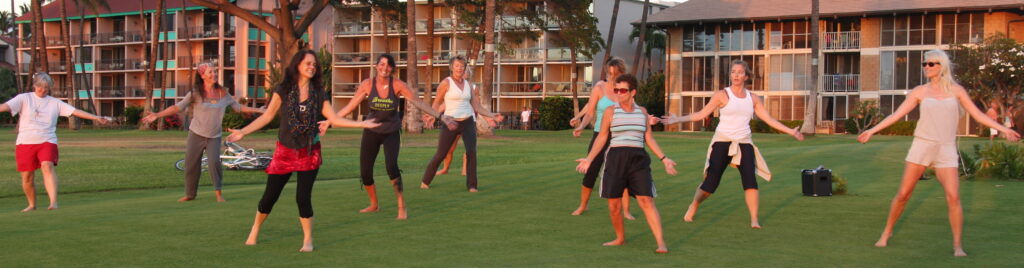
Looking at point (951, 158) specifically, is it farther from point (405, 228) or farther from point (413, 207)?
point (413, 207)

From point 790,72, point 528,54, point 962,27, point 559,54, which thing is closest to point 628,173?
point 962,27

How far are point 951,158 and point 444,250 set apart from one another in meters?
4.22

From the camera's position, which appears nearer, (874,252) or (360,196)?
(874,252)

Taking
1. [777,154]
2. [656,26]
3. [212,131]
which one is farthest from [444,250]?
[656,26]

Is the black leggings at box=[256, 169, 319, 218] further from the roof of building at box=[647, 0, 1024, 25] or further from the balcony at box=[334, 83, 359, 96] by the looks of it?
the balcony at box=[334, 83, 359, 96]

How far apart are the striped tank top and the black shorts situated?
0.05 meters

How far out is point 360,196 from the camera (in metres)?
13.3

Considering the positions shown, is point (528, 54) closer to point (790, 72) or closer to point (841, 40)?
point (790, 72)

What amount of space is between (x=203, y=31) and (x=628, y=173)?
8861 centimetres

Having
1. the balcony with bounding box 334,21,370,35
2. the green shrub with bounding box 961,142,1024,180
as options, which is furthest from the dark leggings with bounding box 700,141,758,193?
the balcony with bounding box 334,21,370,35

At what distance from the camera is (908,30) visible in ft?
196

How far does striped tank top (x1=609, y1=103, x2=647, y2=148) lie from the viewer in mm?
8438

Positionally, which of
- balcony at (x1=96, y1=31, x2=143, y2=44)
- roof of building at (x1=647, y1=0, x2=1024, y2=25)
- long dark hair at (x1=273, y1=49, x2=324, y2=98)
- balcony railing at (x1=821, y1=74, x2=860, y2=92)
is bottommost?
long dark hair at (x1=273, y1=49, x2=324, y2=98)

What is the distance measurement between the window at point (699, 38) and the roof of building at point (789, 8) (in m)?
1.21
